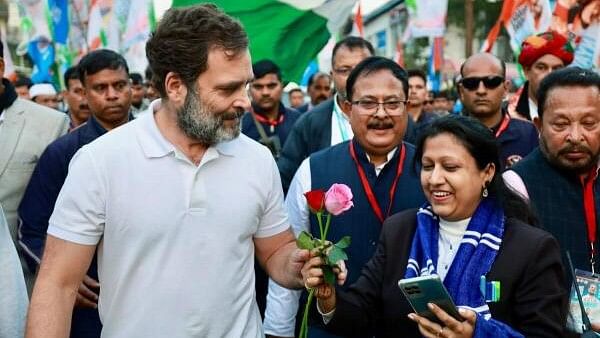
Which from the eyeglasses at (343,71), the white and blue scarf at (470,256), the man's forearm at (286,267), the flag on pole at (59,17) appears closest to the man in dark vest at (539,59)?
the eyeglasses at (343,71)

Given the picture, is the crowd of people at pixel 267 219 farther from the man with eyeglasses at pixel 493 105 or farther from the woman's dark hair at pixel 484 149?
the man with eyeglasses at pixel 493 105

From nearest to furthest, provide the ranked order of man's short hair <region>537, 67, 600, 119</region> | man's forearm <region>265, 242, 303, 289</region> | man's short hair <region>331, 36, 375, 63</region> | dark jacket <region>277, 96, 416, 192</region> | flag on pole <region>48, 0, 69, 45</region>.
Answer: man's forearm <region>265, 242, 303, 289</region> < man's short hair <region>537, 67, 600, 119</region> < dark jacket <region>277, 96, 416, 192</region> < man's short hair <region>331, 36, 375, 63</region> < flag on pole <region>48, 0, 69, 45</region>

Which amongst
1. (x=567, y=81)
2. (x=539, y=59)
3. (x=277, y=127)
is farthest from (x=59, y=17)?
(x=567, y=81)

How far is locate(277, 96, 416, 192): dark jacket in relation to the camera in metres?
5.80

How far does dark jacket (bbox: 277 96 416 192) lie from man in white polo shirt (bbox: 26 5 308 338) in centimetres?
233

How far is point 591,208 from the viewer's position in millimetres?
3959

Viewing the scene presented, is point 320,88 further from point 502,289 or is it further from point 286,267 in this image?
point 502,289

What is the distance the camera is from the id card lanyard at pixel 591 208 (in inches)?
154

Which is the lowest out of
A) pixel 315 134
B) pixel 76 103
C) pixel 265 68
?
pixel 315 134

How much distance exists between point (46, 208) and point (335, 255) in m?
2.01

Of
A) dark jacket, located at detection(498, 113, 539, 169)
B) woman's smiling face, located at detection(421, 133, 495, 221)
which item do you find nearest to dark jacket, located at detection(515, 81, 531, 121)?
dark jacket, located at detection(498, 113, 539, 169)

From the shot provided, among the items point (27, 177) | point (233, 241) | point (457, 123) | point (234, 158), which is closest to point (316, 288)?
point (233, 241)

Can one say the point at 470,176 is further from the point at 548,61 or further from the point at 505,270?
the point at 548,61

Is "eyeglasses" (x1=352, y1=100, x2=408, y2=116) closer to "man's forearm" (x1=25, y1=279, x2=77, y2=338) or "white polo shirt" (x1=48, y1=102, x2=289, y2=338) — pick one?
"white polo shirt" (x1=48, y1=102, x2=289, y2=338)
